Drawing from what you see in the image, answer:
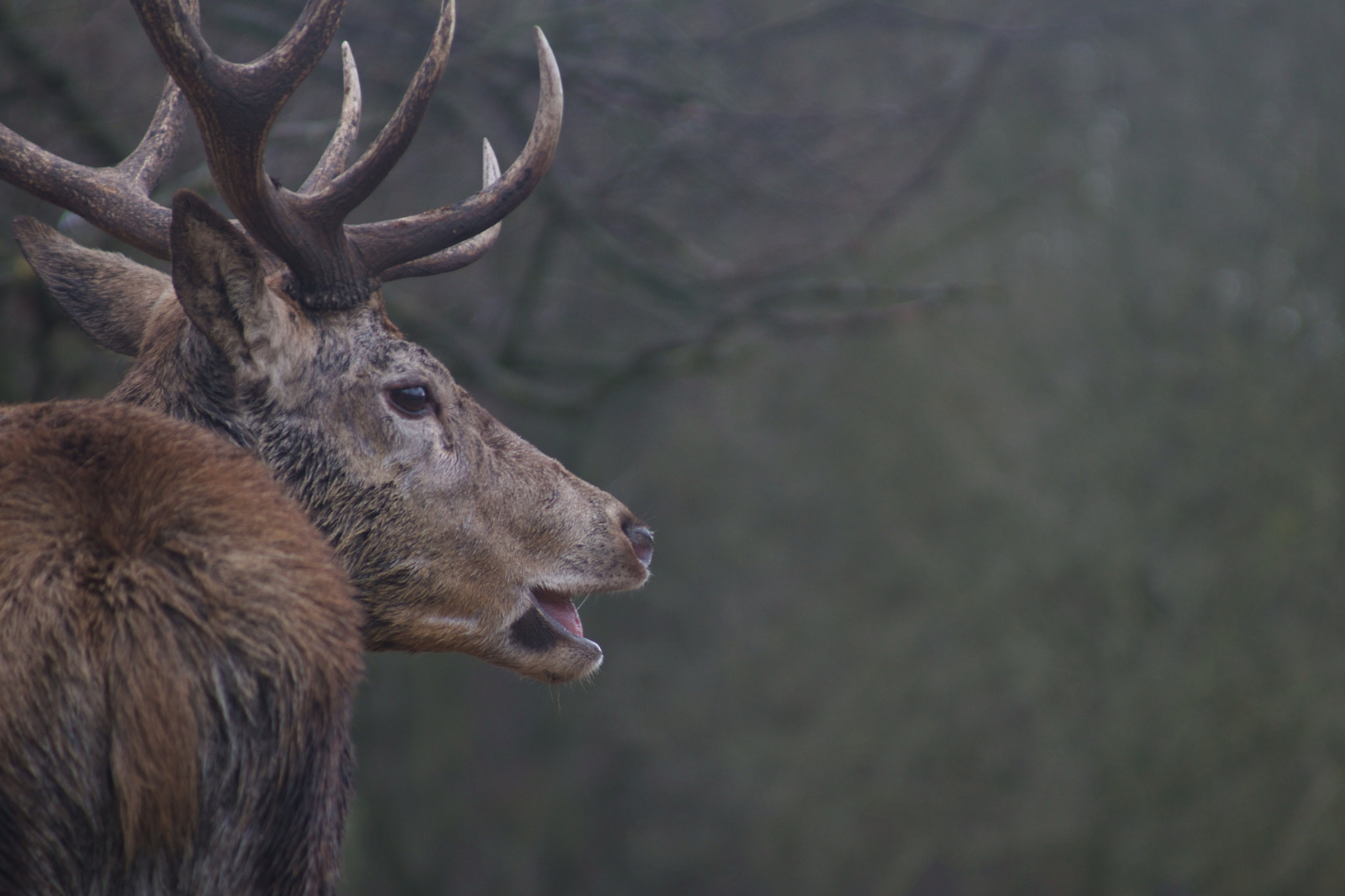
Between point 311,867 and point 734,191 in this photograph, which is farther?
point 734,191

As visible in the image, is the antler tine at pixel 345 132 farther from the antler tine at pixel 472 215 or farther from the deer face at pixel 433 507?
the deer face at pixel 433 507

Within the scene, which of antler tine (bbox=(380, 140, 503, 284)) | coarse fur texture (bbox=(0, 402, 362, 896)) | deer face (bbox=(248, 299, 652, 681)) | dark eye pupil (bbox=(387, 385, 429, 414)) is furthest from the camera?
antler tine (bbox=(380, 140, 503, 284))

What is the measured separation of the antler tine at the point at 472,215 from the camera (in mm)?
2402

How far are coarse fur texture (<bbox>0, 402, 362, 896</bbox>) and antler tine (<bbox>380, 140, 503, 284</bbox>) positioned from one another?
3.00ft

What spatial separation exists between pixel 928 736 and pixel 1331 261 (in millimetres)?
4280

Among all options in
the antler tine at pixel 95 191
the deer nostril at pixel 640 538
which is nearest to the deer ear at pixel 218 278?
the antler tine at pixel 95 191

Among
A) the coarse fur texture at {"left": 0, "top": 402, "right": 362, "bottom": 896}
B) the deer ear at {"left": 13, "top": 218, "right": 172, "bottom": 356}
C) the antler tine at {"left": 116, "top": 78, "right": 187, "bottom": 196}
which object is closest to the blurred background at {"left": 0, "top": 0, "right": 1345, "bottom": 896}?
the antler tine at {"left": 116, "top": 78, "right": 187, "bottom": 196}

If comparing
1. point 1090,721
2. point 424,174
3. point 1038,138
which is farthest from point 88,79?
point 1090,721

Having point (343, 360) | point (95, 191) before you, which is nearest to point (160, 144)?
point (95, 191)

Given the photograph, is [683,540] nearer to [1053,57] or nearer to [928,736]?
[928,736]

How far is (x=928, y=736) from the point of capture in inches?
273

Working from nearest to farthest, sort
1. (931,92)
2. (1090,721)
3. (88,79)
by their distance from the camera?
(88,79) → (931,92) → (1090,721)

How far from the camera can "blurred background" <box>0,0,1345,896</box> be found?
6.83 meters

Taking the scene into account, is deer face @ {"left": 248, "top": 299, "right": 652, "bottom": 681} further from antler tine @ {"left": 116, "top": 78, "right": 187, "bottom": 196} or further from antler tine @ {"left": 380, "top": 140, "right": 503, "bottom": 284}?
antler tine @ {"left": 116, "top": 78, "right": 187, "bottom": 196}
